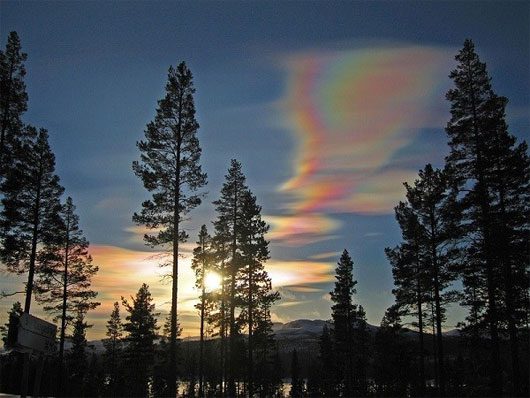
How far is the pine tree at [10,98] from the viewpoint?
22.2 metres

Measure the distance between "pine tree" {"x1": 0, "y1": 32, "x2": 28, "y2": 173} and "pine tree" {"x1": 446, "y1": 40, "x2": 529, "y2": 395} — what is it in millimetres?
23906

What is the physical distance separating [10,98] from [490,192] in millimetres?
26630

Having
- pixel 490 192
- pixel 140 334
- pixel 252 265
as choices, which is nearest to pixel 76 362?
pixel 140 334

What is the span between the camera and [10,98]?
73.3 feet

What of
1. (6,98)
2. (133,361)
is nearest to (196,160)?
(6,98)

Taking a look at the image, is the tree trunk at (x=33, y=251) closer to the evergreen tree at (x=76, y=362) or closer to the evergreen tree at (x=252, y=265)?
the evergreen tree at (x=252, y=265)

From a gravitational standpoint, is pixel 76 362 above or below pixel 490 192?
below

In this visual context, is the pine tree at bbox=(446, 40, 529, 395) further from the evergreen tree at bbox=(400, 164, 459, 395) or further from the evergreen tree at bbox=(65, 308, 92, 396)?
the evergreen tree at bbox=(65, 308, 92, 396)

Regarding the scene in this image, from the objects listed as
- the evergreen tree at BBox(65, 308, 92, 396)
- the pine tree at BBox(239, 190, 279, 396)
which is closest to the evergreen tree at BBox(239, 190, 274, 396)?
the pine tree at BBox(239, 190, 279, 396)

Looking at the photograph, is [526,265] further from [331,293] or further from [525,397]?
[331,293]

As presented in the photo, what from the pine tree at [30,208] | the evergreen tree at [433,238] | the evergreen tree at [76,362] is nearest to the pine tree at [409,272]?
the evergreen tree at [433,238]

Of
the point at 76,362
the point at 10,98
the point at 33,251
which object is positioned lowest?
the point at 76,362

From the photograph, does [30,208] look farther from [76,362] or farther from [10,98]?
[76,362]

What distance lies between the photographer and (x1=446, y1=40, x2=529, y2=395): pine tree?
22031 mm
